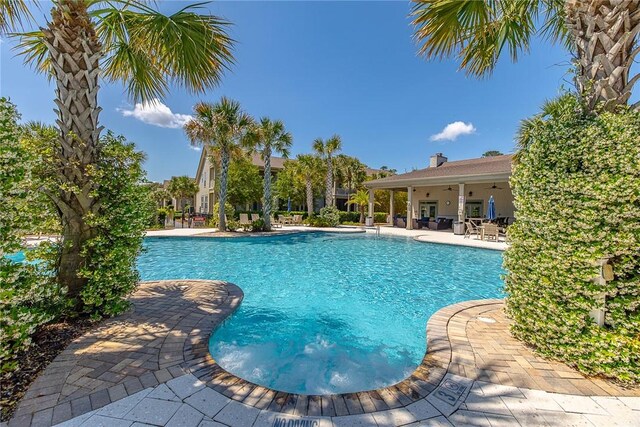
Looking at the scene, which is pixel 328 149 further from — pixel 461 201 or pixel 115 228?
pixel 115 228

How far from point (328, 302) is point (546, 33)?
284 inches

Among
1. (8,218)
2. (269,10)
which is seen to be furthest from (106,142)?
(269,10)

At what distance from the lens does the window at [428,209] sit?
83.3 feet

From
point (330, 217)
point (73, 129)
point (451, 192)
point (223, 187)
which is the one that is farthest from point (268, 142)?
point (451, 192)

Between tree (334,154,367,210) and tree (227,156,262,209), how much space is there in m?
8.90

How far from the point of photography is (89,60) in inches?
153

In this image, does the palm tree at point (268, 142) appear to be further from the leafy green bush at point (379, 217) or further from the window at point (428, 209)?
the leafy green bush at point (379, 217)

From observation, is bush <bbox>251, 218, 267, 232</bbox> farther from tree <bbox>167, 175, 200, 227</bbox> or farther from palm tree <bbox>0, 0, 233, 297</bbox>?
tree <bbox>167, 175, 200, 227</bbox>

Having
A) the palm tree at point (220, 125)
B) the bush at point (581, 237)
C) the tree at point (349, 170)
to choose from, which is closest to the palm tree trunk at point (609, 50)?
the bush at point (581, 237)

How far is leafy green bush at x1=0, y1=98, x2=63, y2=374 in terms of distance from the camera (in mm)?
2205

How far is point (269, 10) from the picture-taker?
884 cm

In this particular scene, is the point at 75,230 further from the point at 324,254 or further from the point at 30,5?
the point at 324,254

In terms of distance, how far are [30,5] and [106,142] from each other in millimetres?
2661

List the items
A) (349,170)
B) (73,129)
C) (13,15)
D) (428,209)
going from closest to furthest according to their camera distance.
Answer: (73,129), (13,15), (428,209), (349,170)
